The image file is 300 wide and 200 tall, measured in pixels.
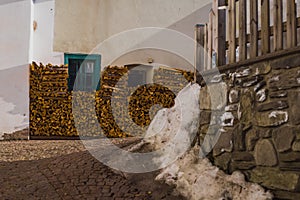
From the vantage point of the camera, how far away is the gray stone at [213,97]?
3.45 meters

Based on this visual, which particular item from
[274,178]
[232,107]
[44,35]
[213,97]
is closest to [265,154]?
[274,178]

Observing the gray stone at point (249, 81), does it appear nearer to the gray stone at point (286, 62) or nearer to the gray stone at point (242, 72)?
the gray stone at point (242, 72)

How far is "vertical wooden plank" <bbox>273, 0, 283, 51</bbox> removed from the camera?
2.77 meters

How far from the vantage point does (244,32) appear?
128 inches

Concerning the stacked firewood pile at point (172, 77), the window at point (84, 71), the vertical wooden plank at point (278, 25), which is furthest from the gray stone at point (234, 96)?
the window at point (84, 71)

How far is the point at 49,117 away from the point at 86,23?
3010 millimetres

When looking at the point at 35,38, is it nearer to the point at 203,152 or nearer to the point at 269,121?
the point at 203,152

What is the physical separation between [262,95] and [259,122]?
0.25 metres

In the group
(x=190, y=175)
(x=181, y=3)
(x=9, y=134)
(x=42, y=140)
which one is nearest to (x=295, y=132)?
(x=190, y=175)

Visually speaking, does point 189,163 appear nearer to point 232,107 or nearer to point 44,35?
point 232,107

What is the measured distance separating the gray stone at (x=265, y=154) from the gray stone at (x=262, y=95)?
38 cm

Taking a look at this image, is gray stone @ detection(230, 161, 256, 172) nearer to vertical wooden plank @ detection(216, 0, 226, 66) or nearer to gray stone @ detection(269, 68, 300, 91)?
gray stone @ detection(269, 68, 300, 91)

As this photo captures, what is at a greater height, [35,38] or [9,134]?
[35,38]

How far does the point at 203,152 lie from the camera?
363 cm
